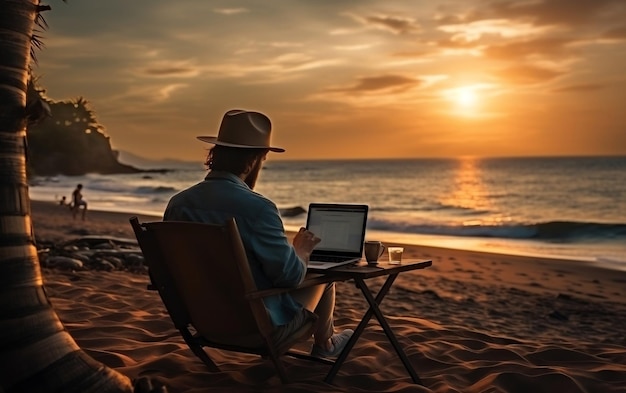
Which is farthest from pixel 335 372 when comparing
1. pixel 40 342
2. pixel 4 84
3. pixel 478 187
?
pixel 478 187

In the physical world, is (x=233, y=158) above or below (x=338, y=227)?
above

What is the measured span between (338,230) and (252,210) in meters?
0.91

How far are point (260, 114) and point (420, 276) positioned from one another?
651 cm

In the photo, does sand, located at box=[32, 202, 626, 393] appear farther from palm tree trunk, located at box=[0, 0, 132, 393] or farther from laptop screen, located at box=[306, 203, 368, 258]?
palm tree trunk, located at box=[0, 0, 132, 393]

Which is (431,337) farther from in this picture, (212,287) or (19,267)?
(19,267)

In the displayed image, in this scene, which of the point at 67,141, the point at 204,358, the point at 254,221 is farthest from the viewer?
the point at 67,141

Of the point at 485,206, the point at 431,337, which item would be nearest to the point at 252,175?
the point at 431,337

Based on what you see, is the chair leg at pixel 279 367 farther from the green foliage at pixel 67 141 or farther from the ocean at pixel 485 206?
the green foliage at pixel 67 141

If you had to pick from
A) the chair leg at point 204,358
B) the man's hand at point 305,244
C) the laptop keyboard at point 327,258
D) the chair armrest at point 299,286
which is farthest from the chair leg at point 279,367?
the laptop keyboard at point 327,258

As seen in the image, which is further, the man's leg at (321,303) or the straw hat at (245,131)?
the man's leg at (321,303)

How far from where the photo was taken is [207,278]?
12.3 feet

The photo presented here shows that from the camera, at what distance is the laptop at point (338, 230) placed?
4309 millimetres

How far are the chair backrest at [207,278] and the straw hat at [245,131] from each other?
484 mm

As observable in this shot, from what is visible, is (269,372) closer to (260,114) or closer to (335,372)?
(335,372)
